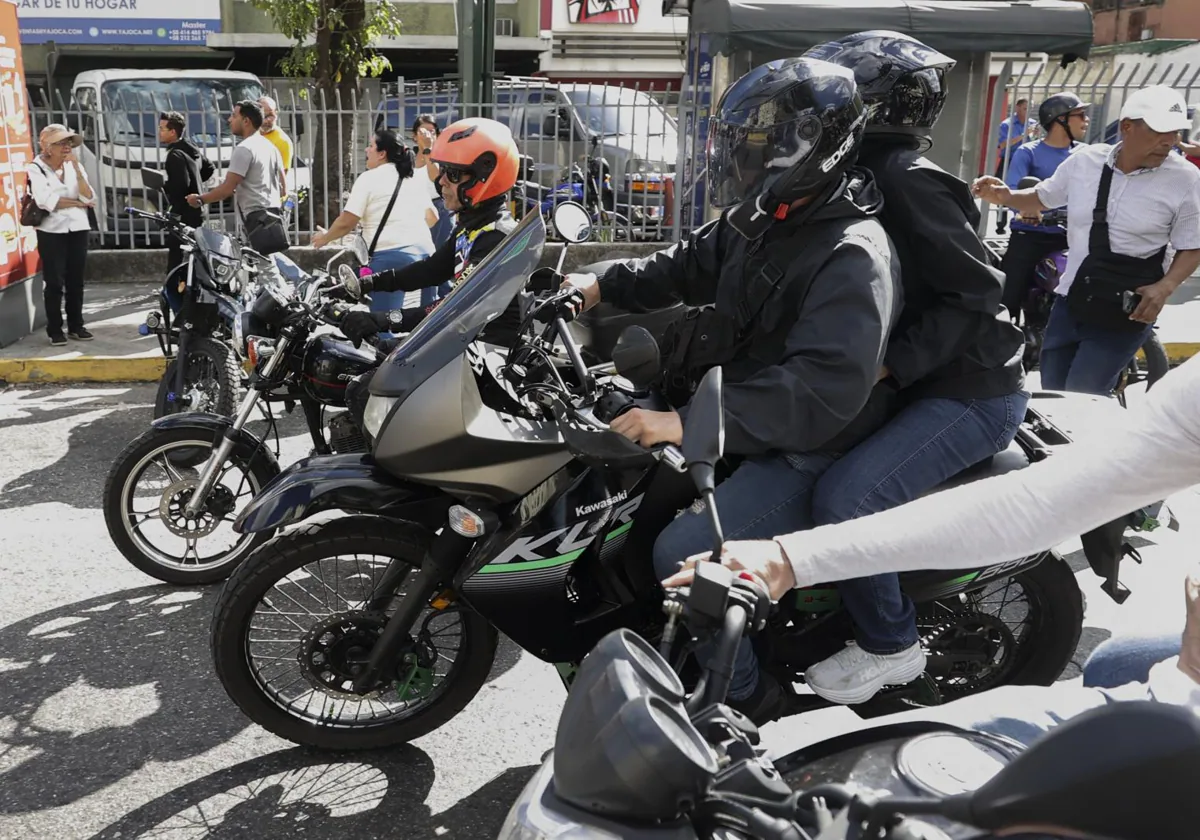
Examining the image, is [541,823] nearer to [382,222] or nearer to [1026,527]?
[1026,527]

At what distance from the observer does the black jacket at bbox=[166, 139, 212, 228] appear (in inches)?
356

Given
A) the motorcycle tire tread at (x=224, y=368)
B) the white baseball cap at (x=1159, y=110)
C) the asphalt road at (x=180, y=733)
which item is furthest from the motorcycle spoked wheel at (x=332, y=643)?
the white baseball cap at (x=1159, y=110)

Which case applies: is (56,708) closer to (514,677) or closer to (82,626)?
(82,626)

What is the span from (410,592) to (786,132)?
1.50m

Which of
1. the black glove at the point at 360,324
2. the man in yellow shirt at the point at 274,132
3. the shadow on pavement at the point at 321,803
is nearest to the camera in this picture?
the shadow on pavement at the point at 321,803

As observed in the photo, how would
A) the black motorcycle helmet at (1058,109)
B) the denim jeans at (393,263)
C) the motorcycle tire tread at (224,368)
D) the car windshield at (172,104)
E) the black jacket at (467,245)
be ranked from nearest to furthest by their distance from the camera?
the black jacket at (467,245)
the motorcycle tire tread at (224,368)
the denim jeans at (393,263)
the black motorcycle helmet at (1058,109)
the car windshield at (172,104)

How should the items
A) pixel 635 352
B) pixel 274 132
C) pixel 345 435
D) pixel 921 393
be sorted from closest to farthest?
pixel 635 352
pixel 921 393
pixel 345 435
pixel 274 132

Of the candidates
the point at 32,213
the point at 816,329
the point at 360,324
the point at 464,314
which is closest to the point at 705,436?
the point at 816,329

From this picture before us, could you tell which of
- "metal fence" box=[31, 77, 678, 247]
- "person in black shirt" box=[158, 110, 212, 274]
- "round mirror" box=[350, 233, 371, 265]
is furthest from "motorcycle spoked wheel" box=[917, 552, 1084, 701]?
"metal fence" box=[31, 77, 678, 247]

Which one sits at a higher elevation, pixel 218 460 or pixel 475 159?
pixel 475 159

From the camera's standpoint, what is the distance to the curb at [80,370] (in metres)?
8.16

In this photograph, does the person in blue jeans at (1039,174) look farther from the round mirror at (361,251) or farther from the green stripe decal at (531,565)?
the green stripe decal at (531,565)

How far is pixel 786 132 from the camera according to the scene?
282cm

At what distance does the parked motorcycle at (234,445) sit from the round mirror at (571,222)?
125 cm
